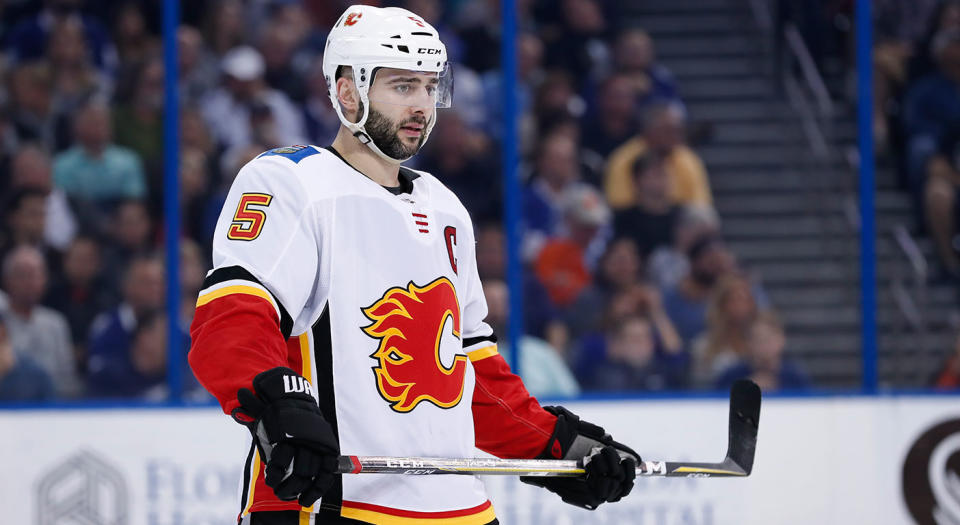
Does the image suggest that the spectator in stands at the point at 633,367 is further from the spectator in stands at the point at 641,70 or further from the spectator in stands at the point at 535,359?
the spectator in stands at the point at 641,70

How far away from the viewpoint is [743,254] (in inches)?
220

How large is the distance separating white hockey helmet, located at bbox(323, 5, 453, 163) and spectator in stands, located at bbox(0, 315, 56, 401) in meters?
2.51

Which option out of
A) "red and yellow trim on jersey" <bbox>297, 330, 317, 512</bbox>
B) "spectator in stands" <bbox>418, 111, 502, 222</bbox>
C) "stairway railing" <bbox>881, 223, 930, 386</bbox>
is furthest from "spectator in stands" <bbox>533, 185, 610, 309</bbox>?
"red and yellow trim on jersey" <bbox>297, 330, 317, 512</bbox>

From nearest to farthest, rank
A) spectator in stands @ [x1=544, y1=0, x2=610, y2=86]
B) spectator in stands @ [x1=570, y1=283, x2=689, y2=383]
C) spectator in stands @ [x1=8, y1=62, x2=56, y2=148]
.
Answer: spectator in stands @ [x1=570, y1=283, x2=689, y2=383], spectator in stands @ [x1=8, y1=62, x2=56, y2=148], spectator in stands @ [x1=544, y1=0, x2=610, y2=86]

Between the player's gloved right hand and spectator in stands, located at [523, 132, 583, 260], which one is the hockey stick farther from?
spectator in stands, located at [523, 132, 583, 260]

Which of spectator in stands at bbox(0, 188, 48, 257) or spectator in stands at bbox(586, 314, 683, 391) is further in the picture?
spectator in stands at bbox(0, 188, 48, 257)

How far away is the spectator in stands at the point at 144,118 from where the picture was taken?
16.8ft

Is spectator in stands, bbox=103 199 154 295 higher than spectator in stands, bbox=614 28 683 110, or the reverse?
spectator in stands, bbox=614 28 683 110

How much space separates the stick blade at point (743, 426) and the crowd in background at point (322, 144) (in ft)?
6.52

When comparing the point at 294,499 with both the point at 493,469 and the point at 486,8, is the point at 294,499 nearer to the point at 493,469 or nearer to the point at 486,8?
the point at 493,469

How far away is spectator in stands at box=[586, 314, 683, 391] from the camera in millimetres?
4625

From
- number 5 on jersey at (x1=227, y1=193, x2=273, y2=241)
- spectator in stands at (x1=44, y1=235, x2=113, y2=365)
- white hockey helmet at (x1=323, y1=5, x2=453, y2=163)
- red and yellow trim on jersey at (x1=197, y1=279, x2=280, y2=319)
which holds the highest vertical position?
white hockey helmet at (x1=323, y1=5, x2=453, y2=163)

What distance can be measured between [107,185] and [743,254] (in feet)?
8.46

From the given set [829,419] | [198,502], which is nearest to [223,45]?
[198,502]
